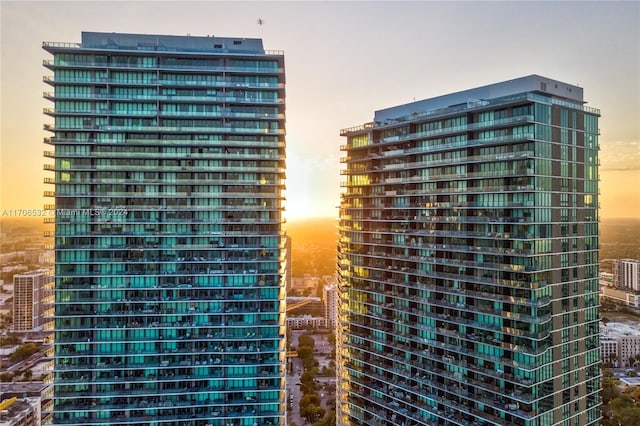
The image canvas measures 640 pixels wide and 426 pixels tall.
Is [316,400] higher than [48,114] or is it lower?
lower

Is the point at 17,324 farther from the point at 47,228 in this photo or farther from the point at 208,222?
the point at 208,222

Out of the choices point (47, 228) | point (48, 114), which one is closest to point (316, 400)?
point (47, 228)

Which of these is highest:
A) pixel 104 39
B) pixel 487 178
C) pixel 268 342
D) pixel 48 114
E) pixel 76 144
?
pixel 104 39

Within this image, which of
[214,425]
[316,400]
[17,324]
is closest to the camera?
[214,425]

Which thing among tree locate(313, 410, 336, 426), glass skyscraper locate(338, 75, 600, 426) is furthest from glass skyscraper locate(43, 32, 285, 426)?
tree locate(313, 410, 336, 426)

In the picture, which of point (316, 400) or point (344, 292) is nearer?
point (344, 292)

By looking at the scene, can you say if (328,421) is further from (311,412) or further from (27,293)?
(27,293)

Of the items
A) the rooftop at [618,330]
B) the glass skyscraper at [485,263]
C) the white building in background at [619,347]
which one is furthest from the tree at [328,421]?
the rooftop at [618,330]
